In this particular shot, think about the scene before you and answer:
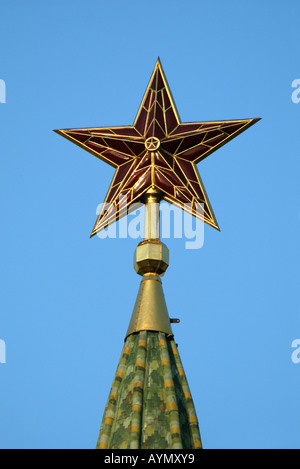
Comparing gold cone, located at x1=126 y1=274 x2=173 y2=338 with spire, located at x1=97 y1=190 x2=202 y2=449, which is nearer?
spire, located at x1=97 y1=190 x2=202 y2=449

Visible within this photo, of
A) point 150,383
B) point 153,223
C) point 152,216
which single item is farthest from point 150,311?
point 152,216

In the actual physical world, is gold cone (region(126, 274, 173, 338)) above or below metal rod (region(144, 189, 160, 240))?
below

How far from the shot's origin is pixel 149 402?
20891 millimetres

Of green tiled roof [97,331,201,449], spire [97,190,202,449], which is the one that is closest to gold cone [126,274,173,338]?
spire [97,190,202,449]

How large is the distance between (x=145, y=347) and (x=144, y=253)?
2380 mm

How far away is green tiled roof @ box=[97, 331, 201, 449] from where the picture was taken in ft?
66.6

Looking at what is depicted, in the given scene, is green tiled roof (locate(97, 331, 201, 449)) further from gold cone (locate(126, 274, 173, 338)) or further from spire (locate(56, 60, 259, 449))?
gold cone (locate(126, 274, 173, 338))

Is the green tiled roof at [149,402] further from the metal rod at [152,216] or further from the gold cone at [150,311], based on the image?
the metal rod at [152,216]

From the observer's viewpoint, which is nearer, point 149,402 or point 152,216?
point 149,402

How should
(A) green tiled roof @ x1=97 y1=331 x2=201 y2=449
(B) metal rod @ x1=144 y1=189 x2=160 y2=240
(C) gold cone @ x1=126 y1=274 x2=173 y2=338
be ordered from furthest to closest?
(B) metal rod @ x1=144 y1=189 x2=160 y2=240 → (C) gold cone @ x1=126 y1=274 x2=173 y2=338 → (A) green tiled roof @ x1=97 y1=331 x2=201 y2=449

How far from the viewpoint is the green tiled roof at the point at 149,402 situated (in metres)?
20.3

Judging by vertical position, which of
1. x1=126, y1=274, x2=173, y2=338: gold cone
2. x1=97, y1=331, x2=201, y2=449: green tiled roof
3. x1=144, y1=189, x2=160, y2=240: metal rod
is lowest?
x1=97, y1=331, x2=201, y2=449: green tiled roof

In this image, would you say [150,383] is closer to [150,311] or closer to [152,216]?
[150,311]

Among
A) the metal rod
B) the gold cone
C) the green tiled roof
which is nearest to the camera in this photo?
the green tiled roof
